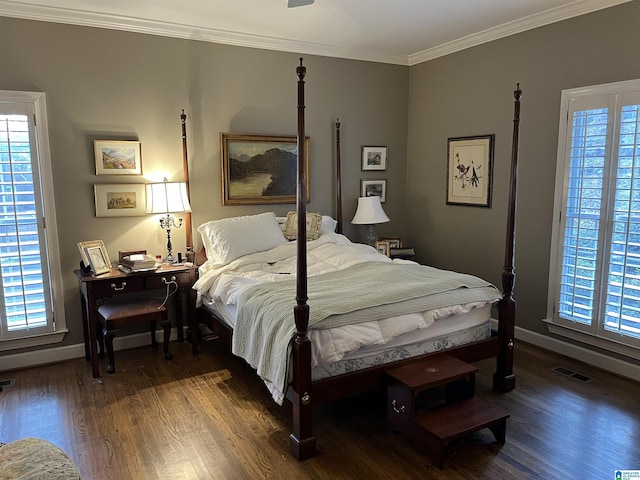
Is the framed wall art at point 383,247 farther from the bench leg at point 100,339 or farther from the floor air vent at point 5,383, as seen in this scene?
the floor air vent at point 5,383

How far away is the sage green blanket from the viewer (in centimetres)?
263

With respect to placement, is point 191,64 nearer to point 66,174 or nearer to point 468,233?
point 66,174

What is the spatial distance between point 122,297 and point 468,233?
324 cm

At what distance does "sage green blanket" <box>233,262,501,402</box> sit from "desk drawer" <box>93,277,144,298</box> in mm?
1013

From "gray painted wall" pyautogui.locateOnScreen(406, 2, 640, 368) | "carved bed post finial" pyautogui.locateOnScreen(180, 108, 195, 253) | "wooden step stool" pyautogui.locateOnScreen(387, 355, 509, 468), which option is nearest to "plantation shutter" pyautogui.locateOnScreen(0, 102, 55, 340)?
"carved bed post finial" pyautogui.locateOnScreen(180, 108, 195, 253)

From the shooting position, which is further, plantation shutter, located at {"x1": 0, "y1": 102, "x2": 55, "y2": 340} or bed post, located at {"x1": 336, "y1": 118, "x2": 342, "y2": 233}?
bed post, located at {"x1": 336, "y1": 118, "x2": 342, "y2": 233}

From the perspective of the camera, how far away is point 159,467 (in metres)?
2.46

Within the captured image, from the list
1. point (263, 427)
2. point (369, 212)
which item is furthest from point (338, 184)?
point (263, 427)

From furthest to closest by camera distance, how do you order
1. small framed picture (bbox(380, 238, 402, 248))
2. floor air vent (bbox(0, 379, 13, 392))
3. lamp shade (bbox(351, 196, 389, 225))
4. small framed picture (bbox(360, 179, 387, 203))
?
small framed picture (bbox(360, 179, 387, 203)) → small framed picture (bbox(380, 238, 402, 248)) → lamp shade (bbox(351, 196, 389, 225)) → floor air vent (bbox(0, 379, 13, 392))

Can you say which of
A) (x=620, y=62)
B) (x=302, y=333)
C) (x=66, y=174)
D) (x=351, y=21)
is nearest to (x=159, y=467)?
(x=302, y=333)

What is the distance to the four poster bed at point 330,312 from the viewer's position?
99.8 inches

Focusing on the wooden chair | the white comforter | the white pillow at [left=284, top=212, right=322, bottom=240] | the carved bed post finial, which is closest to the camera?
the white comforter

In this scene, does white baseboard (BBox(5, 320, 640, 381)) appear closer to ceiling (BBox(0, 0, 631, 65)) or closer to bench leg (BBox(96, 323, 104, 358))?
bench leg (BBox(96, 323, 104, 358))

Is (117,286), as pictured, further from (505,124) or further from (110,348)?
(505,124)
